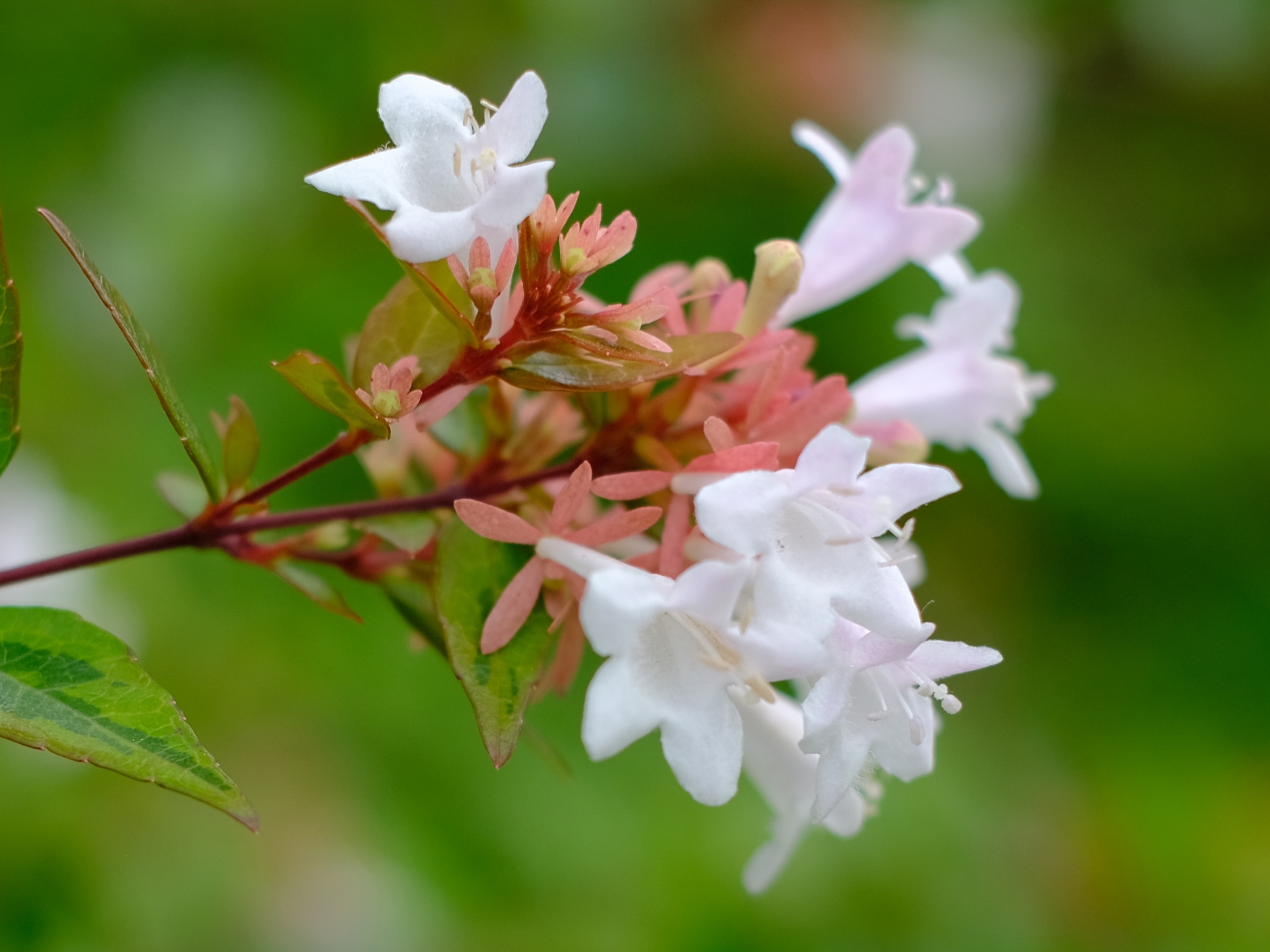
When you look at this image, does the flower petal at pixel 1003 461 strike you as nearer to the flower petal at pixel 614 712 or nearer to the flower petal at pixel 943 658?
the flower petal at pixel 943 658

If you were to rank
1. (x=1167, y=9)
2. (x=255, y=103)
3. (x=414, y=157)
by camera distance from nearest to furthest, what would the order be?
(x=414, y=157) < (x=255, y=103) < (x=1167, y=9)

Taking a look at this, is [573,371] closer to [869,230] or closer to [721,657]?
[721,657]

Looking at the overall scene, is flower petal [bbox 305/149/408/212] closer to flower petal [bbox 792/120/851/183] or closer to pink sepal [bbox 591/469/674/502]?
pink sepal [bbox 591/469/674/502]

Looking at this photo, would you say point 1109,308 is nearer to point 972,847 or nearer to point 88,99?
point 972,847

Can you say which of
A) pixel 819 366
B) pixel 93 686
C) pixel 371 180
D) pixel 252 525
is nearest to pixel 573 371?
pixel 371 180

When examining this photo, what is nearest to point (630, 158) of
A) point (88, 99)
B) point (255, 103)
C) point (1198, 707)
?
point (255, 103)

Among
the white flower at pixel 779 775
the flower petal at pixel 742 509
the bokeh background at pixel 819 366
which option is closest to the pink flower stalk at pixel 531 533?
the flower petal at pixel 742 509

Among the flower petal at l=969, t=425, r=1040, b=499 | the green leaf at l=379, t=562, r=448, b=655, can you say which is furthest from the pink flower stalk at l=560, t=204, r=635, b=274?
the flower petal at l=969, t=425, r=1040, b=499
